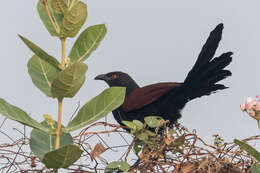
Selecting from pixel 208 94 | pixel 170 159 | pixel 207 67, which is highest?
pixel 207 67

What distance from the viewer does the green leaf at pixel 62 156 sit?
1.43 m

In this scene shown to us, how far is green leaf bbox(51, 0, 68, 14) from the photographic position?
5.18 ft

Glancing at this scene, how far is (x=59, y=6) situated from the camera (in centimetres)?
159

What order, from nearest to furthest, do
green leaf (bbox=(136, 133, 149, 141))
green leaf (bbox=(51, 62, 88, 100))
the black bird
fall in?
1. green leaf (bbox=(51, 62, 88, 100))
2. green leaf (bbox=(136, 133, 149, 141))
3. the black bird

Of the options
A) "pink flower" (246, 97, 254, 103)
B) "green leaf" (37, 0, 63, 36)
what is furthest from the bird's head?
"green leaf" (37, 0, 63, 36)

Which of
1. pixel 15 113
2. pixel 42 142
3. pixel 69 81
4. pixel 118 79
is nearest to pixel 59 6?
pixel 69 81

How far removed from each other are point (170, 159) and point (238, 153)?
1.32ft

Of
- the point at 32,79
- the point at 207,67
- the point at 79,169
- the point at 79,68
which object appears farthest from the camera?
the point at 207,67

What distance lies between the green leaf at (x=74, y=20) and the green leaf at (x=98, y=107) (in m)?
0.26

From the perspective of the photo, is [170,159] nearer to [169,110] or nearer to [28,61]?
[28,61]

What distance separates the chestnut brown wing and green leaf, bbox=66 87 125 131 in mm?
1997

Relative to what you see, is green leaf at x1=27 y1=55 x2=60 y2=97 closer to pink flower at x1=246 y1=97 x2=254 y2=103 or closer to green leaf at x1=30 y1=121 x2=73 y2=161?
green leaf at x1=30 y1=121 x2=73 y2=161

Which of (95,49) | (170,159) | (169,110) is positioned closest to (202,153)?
(170,159)

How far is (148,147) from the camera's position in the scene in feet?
7.88
